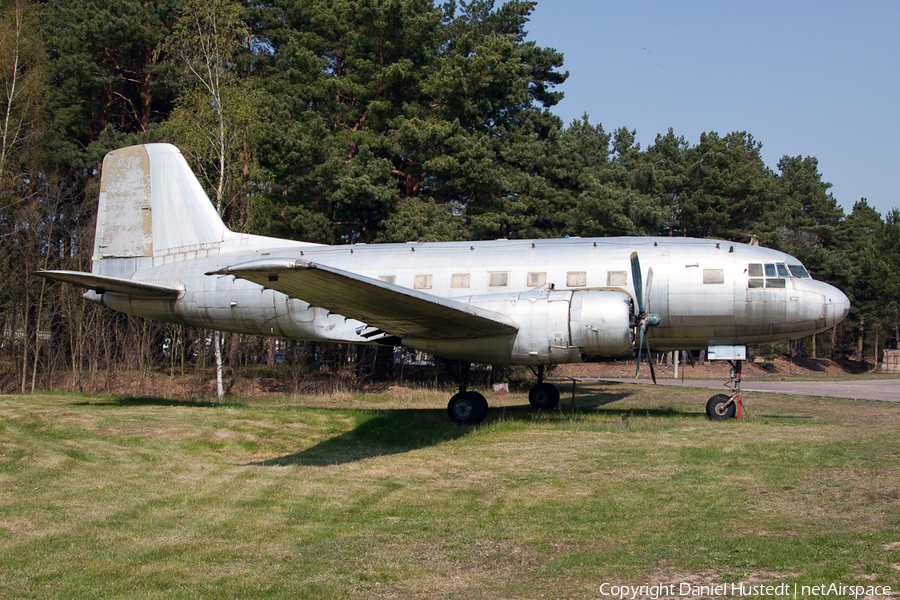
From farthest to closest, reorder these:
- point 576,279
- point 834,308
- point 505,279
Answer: point 505,279 → point 576,279 → point 834,308

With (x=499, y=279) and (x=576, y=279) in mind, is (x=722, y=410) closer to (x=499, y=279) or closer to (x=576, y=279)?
(x=576, y=279)

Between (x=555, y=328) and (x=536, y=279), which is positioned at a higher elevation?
(x=536, y=279)

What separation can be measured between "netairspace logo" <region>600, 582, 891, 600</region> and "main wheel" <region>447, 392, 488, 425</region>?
974 cm

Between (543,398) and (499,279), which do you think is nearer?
(499,279)

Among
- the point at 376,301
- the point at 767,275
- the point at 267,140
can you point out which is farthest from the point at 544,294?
the point at 267,140

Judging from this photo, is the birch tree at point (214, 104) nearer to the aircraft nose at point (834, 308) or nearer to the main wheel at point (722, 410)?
the main wheel at point (722, 410)

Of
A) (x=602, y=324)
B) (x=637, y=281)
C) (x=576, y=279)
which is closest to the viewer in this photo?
(x=602, y=324)

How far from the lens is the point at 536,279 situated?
1560 cm

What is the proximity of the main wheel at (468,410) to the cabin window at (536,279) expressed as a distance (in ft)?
8.52

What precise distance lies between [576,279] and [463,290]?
8.04 feet

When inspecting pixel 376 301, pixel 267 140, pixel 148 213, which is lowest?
pixel 376 301

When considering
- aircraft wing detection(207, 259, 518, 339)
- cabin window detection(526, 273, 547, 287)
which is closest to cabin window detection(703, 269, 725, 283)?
cabin window detection(526, 273, 547, 287)

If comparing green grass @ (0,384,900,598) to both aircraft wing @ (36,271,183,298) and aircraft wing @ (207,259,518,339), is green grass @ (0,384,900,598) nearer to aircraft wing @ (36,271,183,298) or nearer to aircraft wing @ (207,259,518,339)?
aircraft wing @ (207,259,518,339)

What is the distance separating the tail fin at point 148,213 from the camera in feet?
60.7
